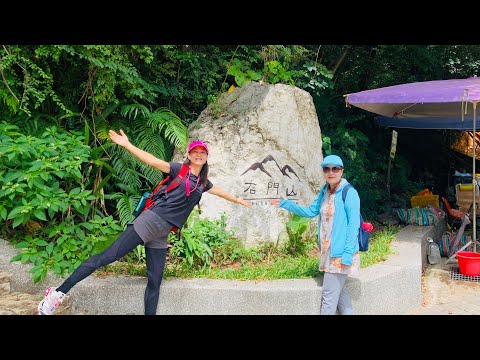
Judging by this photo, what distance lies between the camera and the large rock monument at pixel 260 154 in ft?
19.0

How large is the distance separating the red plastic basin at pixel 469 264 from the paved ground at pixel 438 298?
0.45 ft

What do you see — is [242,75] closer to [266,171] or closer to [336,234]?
[266,171]

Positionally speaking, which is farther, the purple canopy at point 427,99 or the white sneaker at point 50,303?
the purple canopy at point 427,99

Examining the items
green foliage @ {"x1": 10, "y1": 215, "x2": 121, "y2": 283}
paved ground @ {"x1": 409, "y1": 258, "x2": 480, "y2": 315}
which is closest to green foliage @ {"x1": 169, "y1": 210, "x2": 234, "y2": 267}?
green foliage @ {"x1": 10, "y1": 215, "x2": 121, "y2": 283}

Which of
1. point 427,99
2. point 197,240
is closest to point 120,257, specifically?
point 197,240

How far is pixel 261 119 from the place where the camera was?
6152mm

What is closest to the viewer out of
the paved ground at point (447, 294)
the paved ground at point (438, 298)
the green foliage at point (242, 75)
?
the paved ground at point (438, 298)

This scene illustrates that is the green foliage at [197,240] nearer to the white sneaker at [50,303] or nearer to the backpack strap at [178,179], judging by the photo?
the backpack strap at [178,179]

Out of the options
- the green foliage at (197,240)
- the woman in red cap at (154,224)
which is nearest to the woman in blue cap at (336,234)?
the woman in red cap at (154,224)

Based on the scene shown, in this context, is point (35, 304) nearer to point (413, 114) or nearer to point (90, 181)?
point (90, 181)

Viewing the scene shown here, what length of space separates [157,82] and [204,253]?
2.76m

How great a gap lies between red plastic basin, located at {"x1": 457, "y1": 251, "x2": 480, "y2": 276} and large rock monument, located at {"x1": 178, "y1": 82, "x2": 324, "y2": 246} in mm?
2150

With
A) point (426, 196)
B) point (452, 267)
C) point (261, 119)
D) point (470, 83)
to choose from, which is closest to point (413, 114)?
point (426, 196)

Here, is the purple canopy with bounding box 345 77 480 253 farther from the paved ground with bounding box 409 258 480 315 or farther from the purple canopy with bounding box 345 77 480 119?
the paved ground with bounding box 409 258 480 315
